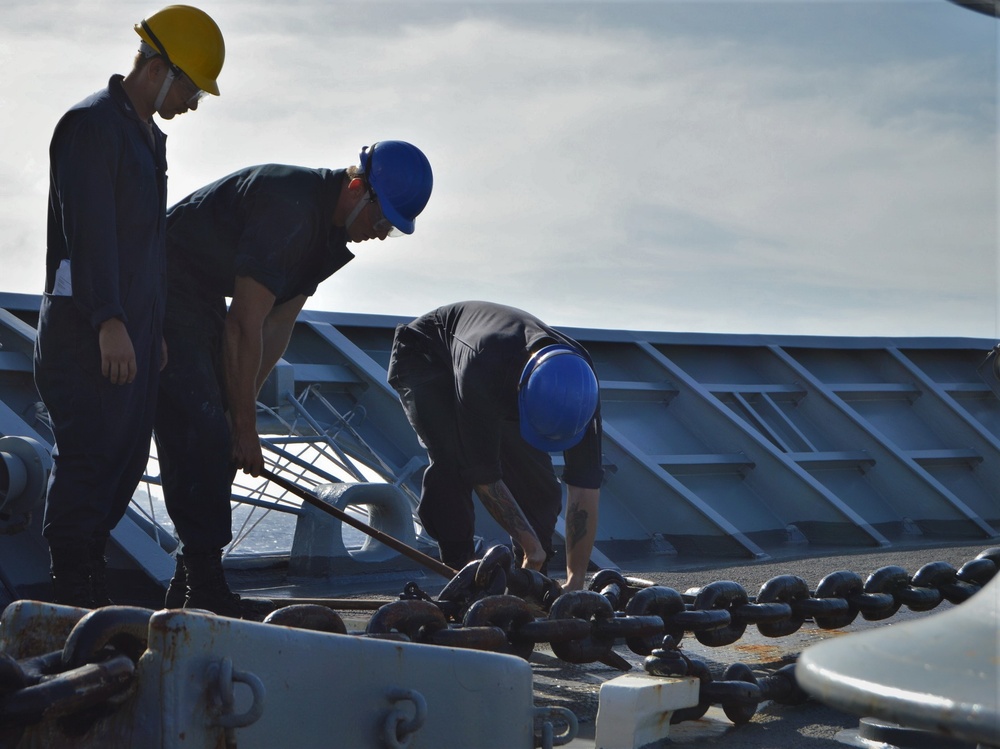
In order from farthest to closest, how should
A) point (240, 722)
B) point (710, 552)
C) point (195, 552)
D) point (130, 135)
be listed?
point (710, 552) → point (195, 552) → point (130, 135) → point (240, 722)

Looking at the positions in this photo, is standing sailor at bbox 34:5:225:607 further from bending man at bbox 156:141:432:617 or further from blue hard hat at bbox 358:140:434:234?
blue hard hat at bbox 358:140:434:234

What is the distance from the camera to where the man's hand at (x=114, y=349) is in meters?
2.61

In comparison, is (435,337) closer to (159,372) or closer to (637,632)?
(159,372)

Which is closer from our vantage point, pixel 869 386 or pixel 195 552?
pixel 195 552

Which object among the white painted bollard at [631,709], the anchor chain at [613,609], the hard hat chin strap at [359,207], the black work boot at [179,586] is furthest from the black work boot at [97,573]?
the white painted bollard at [631,709]

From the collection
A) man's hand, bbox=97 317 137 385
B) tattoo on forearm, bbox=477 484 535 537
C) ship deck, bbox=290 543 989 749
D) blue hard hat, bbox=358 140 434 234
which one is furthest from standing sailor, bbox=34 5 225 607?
tattoo on forearm, bbox=477 484 535 537

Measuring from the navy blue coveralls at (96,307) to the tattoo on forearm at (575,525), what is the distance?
4.52ft

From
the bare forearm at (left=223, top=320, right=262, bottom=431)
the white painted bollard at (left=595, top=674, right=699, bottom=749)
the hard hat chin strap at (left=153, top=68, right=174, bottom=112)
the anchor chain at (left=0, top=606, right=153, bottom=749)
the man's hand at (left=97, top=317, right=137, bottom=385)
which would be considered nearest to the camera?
the anchor chain at (left=0, top=606, right=153, bottom=749)

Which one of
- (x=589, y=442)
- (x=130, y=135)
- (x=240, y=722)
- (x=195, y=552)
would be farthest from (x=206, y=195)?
(x=240, y=722)

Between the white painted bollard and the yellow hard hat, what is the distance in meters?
1.76

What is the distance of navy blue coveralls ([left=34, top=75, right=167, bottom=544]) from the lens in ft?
8.63

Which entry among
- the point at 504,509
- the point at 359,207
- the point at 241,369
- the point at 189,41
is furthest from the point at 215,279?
the point at 504,509

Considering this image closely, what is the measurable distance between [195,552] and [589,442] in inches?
49.7

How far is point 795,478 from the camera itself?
6391mm
